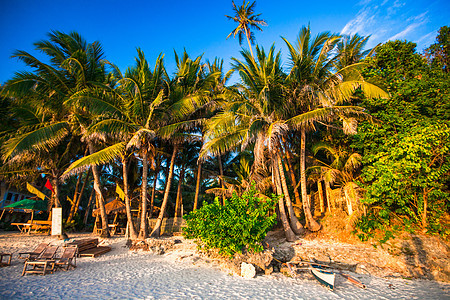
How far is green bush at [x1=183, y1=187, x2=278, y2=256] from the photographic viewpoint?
7.82 meters

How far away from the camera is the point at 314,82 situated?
37.3 feet

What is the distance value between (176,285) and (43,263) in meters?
4.12

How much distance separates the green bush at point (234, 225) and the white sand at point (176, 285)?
987 mm

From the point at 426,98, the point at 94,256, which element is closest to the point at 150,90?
the point at 94,256

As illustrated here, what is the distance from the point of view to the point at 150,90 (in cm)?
1299

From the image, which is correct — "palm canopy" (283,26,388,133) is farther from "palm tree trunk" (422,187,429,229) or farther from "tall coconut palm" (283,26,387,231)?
"palm tree trunk" (422,187,429,229)

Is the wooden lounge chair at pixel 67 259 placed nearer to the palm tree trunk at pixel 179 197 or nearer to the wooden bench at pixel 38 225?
the wooden bench at pixel 38 225

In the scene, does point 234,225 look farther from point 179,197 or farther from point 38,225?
point 38,225

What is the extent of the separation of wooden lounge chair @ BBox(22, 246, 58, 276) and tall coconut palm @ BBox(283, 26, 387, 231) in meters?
10.2

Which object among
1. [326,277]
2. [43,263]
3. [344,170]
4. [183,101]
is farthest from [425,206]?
[43,263]

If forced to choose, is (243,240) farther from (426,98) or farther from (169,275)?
(426,98)

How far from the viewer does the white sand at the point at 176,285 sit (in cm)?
549

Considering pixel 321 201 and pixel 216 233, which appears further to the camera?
pixel 321 201

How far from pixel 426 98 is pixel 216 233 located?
9908 mm
